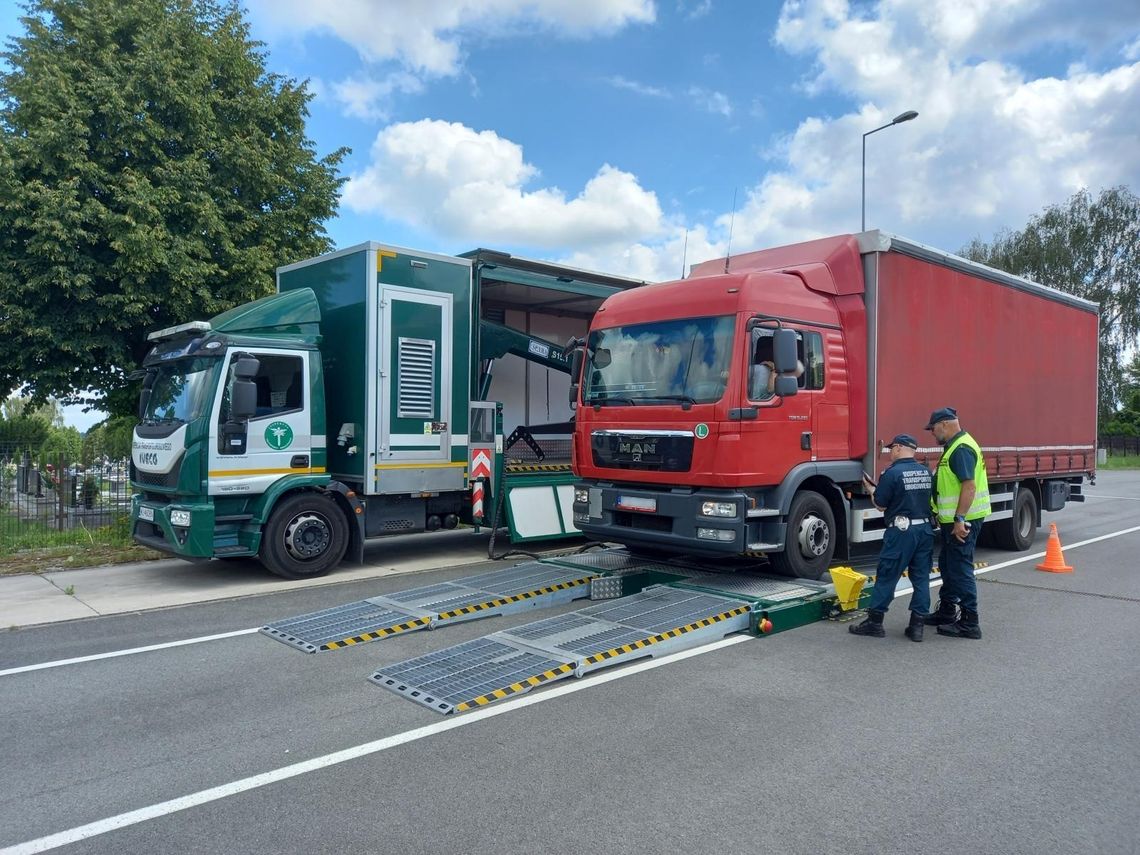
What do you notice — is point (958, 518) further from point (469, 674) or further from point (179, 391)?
point (179, 391)

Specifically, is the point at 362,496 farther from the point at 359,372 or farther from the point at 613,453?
the point at 613,453

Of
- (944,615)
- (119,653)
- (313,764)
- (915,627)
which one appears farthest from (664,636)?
(119,653)

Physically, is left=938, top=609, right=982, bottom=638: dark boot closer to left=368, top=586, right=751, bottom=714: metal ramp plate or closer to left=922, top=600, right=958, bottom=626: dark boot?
left=922, top=600, right=958, bottom=626: dark boot

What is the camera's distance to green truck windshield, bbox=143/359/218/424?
8867 millimetres

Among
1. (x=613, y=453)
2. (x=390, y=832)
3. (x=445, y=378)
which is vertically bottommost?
(x=390, y=832)

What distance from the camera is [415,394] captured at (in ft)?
32.7

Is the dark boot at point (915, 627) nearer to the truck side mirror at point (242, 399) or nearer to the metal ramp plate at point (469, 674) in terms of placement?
the metal ramp plate at point (469, 674)

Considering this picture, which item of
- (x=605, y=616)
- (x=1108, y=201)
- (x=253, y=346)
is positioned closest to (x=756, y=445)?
(x=605, y=616)

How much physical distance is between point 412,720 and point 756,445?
3996 millimetres

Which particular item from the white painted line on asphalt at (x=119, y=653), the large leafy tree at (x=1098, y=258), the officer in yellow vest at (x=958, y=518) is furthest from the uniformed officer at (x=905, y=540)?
the large leafy tree at (x=1098, y=258)

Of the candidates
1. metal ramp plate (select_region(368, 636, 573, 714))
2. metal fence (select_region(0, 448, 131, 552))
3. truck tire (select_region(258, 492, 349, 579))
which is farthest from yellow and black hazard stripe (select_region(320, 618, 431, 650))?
metal fence (select_region(0, 448, 131, 552))

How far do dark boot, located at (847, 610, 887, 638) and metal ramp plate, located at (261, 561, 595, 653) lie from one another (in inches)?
97.5

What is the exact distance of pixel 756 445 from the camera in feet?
24.3

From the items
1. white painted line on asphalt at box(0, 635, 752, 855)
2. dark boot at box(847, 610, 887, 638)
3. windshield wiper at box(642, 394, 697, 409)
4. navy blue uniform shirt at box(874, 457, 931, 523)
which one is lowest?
white painted line on asphalt at box(0, 635, 752, 855)
